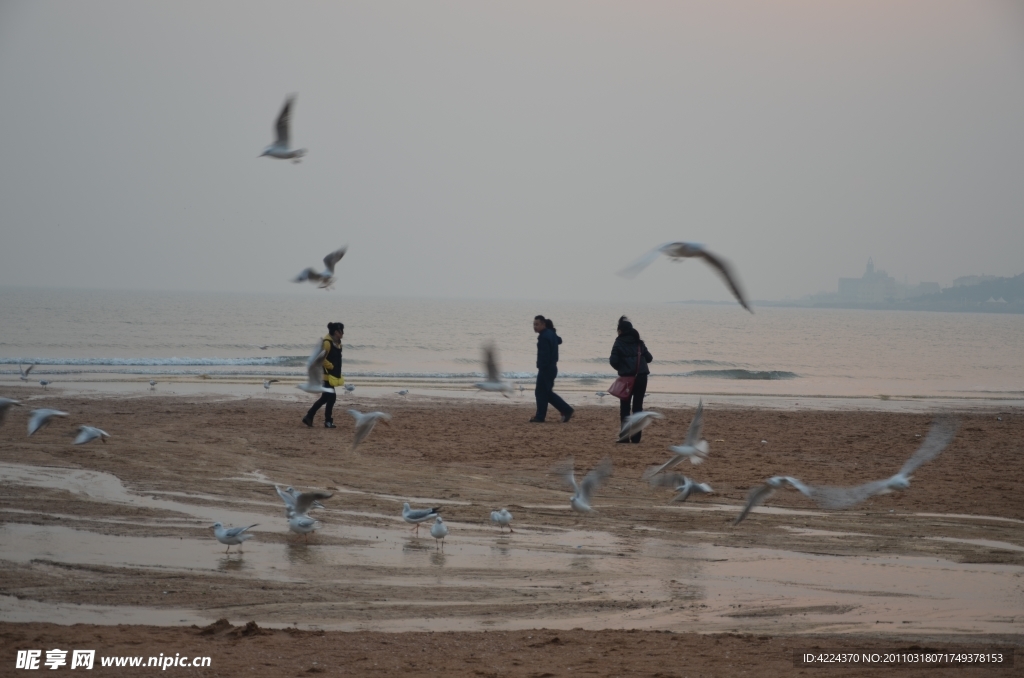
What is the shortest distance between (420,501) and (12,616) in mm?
4723

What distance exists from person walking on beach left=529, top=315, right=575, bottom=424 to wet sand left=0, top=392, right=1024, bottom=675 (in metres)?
2.77

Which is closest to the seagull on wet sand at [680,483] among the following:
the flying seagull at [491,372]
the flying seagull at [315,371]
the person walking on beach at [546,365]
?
the flying seagull at [491,372]

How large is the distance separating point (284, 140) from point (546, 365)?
934 cm

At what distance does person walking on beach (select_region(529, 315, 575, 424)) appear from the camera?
53.0ft

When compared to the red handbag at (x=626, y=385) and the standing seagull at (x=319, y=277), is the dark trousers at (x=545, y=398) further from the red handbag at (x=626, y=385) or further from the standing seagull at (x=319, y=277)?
the standing seagull at (x=319, y=277)

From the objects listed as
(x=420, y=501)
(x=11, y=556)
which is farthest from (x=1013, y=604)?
(x=11, y=556)

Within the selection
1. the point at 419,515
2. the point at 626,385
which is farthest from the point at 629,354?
the point at 419,515

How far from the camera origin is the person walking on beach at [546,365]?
16.2 m

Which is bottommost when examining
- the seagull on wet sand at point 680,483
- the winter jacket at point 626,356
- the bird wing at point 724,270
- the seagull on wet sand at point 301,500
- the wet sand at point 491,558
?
the wet sand at point 491,558

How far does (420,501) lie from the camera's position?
32.9ft

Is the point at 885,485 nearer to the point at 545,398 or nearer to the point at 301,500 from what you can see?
the point at 301,500

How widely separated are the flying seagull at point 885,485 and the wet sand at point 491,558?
0.70 feet

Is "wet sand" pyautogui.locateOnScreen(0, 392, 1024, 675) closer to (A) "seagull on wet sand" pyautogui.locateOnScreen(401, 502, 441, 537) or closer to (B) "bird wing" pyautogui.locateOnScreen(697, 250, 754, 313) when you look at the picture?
(A) "seagull on wet sand" pyautogui.locateOnScreen(401, 502, 441, 537)

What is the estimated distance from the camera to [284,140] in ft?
26.0
